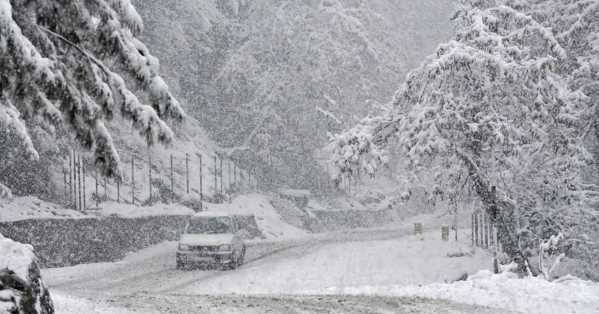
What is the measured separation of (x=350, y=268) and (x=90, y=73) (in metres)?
15.4

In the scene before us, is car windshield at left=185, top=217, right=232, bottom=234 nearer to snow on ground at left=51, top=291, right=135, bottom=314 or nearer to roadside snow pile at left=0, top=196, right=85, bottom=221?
roadside snow pile at left=0, top=196, right=85, bottom=221

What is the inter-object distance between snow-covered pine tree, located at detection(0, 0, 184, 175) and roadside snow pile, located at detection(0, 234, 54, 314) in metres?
1.88

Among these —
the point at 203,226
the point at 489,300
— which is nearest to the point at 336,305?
the point at 489,300

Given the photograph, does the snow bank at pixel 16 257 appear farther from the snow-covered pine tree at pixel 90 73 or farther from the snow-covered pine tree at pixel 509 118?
the snow-covered pine tree at pixel 509 118

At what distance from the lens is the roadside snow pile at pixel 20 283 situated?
718 cm

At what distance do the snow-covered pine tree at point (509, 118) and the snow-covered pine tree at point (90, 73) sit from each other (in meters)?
11.8

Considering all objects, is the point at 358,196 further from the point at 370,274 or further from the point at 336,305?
the point at 336,305

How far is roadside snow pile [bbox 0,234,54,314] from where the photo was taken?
23.6 ft

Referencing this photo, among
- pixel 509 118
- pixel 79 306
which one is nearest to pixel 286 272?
pixel 509 118

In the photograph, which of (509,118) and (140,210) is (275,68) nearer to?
(140,210)

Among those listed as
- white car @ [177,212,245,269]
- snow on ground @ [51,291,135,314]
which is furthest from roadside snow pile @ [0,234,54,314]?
white car @ [177,212,245,269]

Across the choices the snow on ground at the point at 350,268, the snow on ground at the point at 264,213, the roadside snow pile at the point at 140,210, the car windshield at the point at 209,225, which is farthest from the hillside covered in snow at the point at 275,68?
the car windshield at the point at 209,225

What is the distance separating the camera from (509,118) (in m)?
21.7

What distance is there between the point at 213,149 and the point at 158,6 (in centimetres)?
1005
